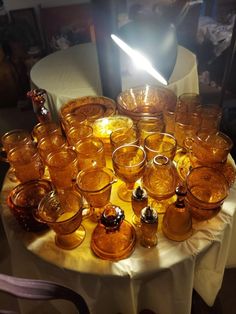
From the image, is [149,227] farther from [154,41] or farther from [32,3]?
[32,3]

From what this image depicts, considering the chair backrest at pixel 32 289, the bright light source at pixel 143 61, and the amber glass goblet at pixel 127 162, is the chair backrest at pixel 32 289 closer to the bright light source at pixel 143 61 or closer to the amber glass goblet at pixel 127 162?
the amber glass goblet at pixel 127 162

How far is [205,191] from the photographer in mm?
920

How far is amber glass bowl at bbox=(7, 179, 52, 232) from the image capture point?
0.87 metres

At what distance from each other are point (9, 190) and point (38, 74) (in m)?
1.08

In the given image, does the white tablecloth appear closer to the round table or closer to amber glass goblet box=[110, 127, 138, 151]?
amber glass goblet box=[110, 127, 138, 151]

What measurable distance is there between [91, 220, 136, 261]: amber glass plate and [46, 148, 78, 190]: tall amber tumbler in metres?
0.20

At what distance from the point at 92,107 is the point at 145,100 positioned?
237mm

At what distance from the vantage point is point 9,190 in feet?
3.45

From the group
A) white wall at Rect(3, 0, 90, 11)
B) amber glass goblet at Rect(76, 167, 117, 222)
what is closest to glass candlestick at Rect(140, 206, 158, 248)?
amber glass goblet at Rect(76, 167, 117, 222)

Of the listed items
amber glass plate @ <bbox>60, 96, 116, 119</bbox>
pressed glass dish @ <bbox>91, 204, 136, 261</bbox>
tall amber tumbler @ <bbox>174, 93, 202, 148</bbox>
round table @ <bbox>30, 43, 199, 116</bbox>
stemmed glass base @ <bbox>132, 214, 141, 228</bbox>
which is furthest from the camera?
round table @ <bbox>30, 43, 199, 116</bbox>

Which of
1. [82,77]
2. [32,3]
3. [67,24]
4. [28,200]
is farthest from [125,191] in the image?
[32,3]

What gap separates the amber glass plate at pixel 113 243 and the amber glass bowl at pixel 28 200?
17cm

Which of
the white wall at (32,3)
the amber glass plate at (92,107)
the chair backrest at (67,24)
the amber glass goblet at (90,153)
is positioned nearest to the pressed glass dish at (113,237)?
the amber glass goblet at (90,153)

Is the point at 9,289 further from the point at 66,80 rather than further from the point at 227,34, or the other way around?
the point at 227,34
